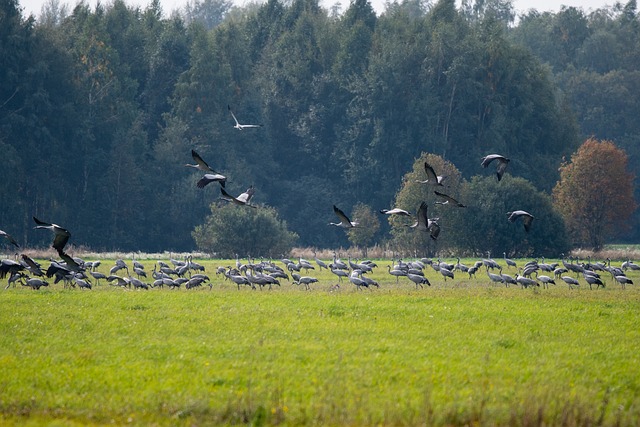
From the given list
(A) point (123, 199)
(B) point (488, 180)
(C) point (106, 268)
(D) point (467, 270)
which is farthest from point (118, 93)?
(D) point (467, 270)

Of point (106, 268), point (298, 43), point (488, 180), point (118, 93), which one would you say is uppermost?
point (298, 43)

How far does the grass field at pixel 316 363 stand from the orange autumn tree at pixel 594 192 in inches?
1645

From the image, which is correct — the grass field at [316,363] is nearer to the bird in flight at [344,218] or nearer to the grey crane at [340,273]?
the bird in flight at [344,218]

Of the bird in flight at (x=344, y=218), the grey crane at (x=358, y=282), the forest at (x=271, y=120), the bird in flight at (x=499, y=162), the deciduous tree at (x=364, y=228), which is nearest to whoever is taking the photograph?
the bird in flight at (x=344, y=218)

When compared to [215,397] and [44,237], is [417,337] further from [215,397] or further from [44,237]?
[44,237]

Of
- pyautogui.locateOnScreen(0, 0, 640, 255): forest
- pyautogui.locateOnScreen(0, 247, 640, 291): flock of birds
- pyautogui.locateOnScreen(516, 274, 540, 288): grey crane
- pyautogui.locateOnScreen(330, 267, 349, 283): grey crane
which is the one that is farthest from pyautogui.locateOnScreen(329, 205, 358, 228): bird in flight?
pyautogui.locateOnScreen(0, 0, 640, 255): forest

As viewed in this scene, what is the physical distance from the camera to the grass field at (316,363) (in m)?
13.8

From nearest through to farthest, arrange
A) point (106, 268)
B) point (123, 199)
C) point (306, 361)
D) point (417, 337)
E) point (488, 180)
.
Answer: point (306, 361) < point (417, 337) < point (106, 268) < point (488, 180) < point (123, 199)

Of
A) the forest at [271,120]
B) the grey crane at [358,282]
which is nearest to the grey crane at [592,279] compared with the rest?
the grey crane at [358,282]

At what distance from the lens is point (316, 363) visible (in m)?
16.3

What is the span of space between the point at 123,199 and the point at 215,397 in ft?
199

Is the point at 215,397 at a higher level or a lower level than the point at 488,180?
lower

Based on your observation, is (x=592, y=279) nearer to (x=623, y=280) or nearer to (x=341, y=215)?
(x=623, y=280)

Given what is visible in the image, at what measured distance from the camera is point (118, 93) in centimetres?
7481
